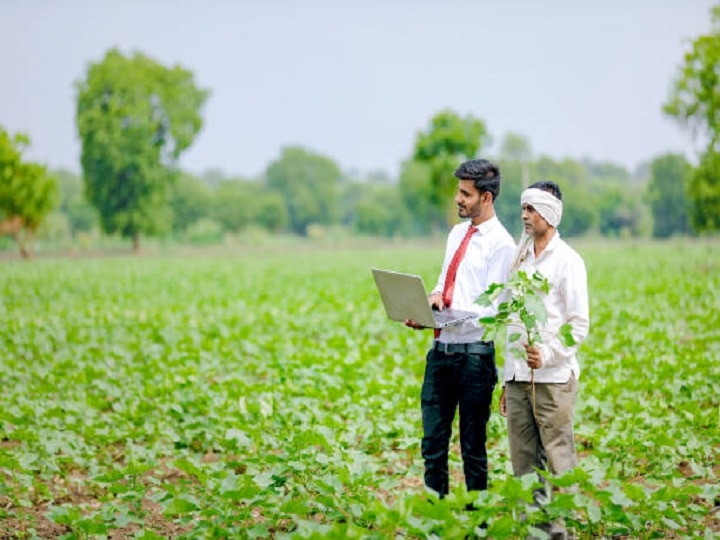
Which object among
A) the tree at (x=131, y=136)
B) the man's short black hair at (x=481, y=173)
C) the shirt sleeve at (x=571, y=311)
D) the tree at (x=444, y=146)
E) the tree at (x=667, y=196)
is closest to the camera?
the shirt sleeve at (x=571, y=311)

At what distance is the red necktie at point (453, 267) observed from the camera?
15.0 ft

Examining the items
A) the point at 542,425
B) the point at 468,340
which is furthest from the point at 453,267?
the point at 542,425

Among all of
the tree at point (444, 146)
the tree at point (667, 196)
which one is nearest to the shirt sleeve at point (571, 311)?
the tree at point (444, 146)

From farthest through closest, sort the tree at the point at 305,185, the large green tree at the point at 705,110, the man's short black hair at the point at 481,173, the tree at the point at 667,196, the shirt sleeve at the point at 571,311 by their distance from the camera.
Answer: the tree at the point at 305,185
the tree at the point at 667,196
the large green tree at the point at 705,110
the man's short black hair at the point at 481,173
the shirt sleeve at the point at 571,311

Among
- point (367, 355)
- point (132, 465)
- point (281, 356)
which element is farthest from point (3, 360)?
point (132, 465)

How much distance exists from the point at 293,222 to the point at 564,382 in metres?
117

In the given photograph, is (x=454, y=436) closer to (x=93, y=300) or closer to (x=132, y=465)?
(x=132, y=465)

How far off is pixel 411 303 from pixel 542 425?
0.90 meters

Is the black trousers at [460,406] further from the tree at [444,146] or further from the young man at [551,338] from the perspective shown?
the tree at [444,146]

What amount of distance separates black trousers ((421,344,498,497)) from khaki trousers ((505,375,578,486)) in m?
0.18

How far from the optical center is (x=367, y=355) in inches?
418

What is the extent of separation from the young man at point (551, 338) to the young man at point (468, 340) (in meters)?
0.20

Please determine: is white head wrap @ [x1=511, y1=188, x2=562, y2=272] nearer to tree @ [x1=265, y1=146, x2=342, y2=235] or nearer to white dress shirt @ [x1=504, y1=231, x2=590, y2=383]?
white dress shirt @ [x1=504, y1=231, x2=590, y2=383]

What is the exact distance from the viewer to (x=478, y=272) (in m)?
4.56
